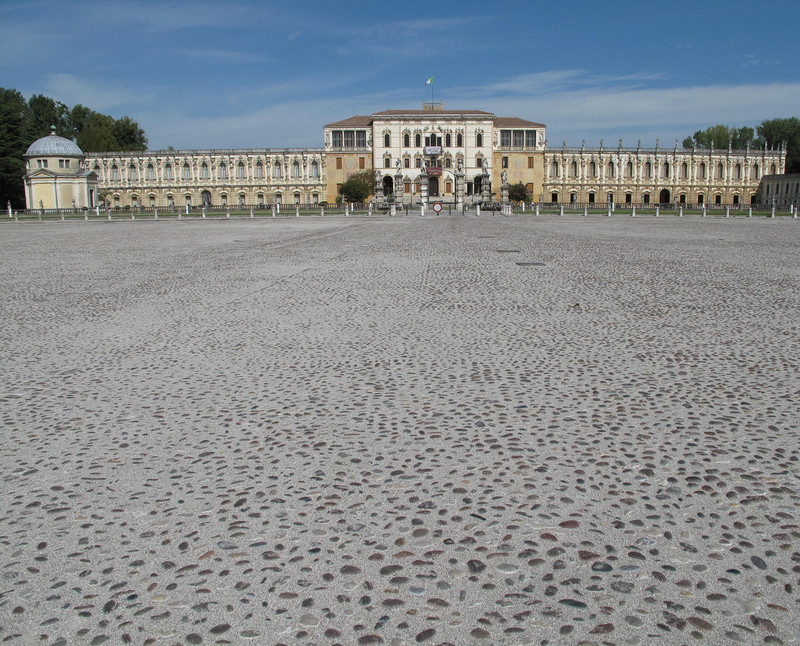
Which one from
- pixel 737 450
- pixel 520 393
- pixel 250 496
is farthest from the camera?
pixel 520 393

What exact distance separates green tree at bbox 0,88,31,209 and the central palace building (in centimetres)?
1212

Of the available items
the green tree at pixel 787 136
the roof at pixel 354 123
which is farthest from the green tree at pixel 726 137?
the roof at pixel 354 123

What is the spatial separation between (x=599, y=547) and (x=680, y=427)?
1.50 m

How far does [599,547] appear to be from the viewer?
2.58 meters

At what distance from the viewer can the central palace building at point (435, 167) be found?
88000mm

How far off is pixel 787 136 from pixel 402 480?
118m

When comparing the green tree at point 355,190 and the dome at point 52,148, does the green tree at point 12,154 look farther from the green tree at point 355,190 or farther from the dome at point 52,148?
the green tree at point 355,190

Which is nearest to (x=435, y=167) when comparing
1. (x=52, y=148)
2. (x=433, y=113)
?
(x=433, y=113)

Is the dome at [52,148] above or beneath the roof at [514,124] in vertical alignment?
beneath

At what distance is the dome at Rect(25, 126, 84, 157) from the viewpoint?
A: 71562 millimetres

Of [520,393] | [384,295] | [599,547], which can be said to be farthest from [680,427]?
[384,295]

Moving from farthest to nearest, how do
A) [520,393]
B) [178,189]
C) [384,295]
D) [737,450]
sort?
[178,189], [384,295], [520,393], [737,450]

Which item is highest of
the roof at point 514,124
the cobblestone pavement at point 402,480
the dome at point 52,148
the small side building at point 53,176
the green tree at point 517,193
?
the roof at point 514,124

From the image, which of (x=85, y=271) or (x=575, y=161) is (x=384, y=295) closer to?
(x=85, y=271)
